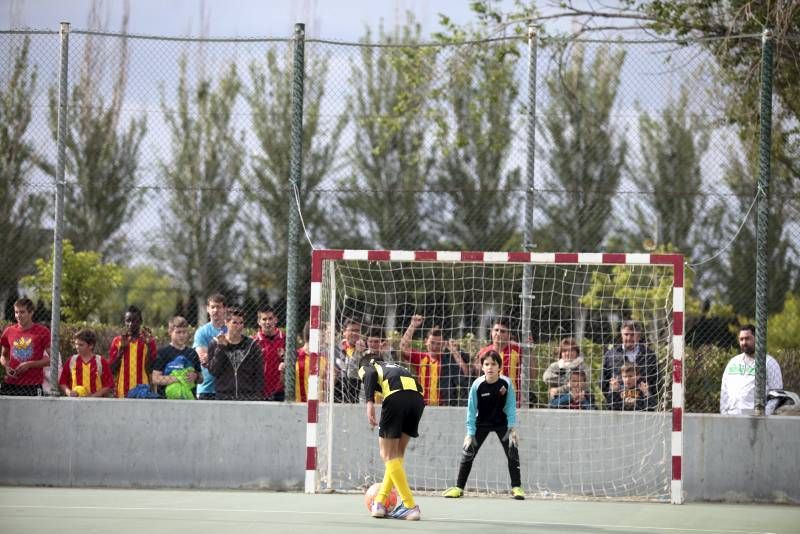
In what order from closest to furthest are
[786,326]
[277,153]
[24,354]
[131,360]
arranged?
1. [24,354]
2. [131,360]
3. [786,326]
4. [277,153]

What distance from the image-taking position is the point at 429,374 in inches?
525

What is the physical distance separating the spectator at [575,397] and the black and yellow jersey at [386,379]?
2546 millimetres

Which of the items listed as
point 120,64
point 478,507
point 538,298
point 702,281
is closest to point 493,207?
point 702,281

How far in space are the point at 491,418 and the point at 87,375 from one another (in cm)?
421

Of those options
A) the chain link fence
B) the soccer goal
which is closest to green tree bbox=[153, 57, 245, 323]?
the chain link fence

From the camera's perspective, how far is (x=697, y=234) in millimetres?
24328

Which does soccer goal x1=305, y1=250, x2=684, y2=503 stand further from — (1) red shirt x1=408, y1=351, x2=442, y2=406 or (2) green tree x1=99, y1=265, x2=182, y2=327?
(2) green tree x1=99, y1=265, x2=182, y2=327

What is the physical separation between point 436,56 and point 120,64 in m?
5.28

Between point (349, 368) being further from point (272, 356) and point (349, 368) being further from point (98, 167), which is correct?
point (98, 167)

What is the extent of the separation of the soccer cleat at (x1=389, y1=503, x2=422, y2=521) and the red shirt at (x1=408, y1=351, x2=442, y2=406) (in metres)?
2.83

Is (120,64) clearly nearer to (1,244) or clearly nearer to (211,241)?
(1,244)

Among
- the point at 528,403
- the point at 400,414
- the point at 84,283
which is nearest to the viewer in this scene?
the point at 400,414

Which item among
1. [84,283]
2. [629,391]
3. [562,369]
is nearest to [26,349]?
[562,369]

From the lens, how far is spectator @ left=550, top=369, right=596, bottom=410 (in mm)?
12906
